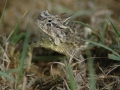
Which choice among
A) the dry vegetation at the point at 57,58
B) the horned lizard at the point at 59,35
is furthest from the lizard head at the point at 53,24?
the dry vegetation at the point at 57,58

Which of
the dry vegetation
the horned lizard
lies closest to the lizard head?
the horned lizard

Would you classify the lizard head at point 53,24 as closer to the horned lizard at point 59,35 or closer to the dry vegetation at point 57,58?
the horned lizard at point 59,35

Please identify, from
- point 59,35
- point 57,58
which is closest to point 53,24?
point 59,35

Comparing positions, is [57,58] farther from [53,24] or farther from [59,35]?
[53,24]

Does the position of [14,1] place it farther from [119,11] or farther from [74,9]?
[119,11]

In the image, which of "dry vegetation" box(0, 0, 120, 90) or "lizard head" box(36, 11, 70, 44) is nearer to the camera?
"dry vegetation" box(0, 0, 120, 90)

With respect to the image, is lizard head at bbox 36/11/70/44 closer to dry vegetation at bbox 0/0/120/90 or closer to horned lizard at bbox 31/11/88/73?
horned lizard at bbox 31/11/88/73
